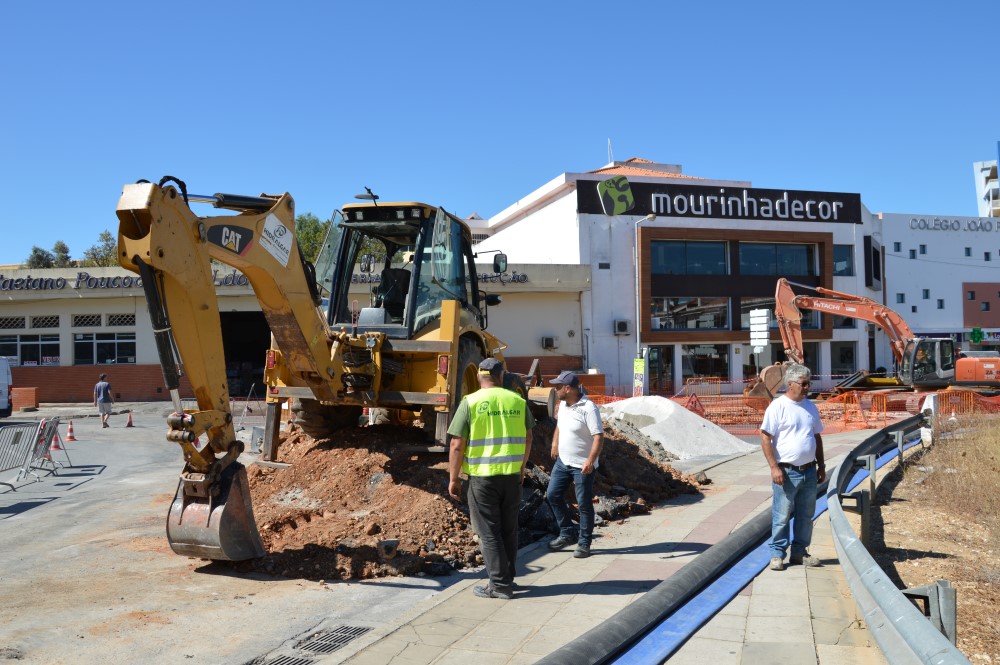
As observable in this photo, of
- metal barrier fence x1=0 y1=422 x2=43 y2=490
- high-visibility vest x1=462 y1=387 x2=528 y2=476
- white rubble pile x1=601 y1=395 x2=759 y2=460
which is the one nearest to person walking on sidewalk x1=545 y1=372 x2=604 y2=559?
high-visibility vest x1=462 y1=387 x2=528 y2=476

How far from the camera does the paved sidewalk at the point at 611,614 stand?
4980 millimetres

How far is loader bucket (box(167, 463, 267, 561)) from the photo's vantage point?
6.76 metres

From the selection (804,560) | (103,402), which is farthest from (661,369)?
(804,560)

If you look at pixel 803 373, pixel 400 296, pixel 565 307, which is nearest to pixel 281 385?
pixel 400 296

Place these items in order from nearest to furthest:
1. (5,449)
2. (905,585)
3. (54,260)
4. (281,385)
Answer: (905,585) → (281,385) → (5,449) → (54,260)

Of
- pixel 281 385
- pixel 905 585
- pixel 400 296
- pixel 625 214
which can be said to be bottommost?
pixel 905 585

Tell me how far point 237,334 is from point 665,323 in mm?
21329

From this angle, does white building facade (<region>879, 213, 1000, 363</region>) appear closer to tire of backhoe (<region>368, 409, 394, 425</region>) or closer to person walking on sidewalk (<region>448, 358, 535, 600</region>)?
tire of backhoe (<region>368, 409, 394, 425</region>)

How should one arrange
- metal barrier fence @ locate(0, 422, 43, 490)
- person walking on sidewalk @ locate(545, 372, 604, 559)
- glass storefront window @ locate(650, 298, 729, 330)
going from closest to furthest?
1. person walking on sidewalk @ locate(545, 372, 604, 559)
2. metal barrier fence @ locate(0, 422, 43, 490)
3. glass storefront window @ locate(650, 298, 729, 330)

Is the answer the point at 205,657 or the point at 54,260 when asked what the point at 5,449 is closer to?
the point at 205,657

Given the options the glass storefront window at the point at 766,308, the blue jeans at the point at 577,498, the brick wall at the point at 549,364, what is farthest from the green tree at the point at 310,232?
the blue jeans at the point at 577,498

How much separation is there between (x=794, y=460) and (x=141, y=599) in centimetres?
550

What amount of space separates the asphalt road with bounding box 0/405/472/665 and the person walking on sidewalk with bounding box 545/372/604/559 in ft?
4.71

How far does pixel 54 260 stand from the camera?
62719 mm
